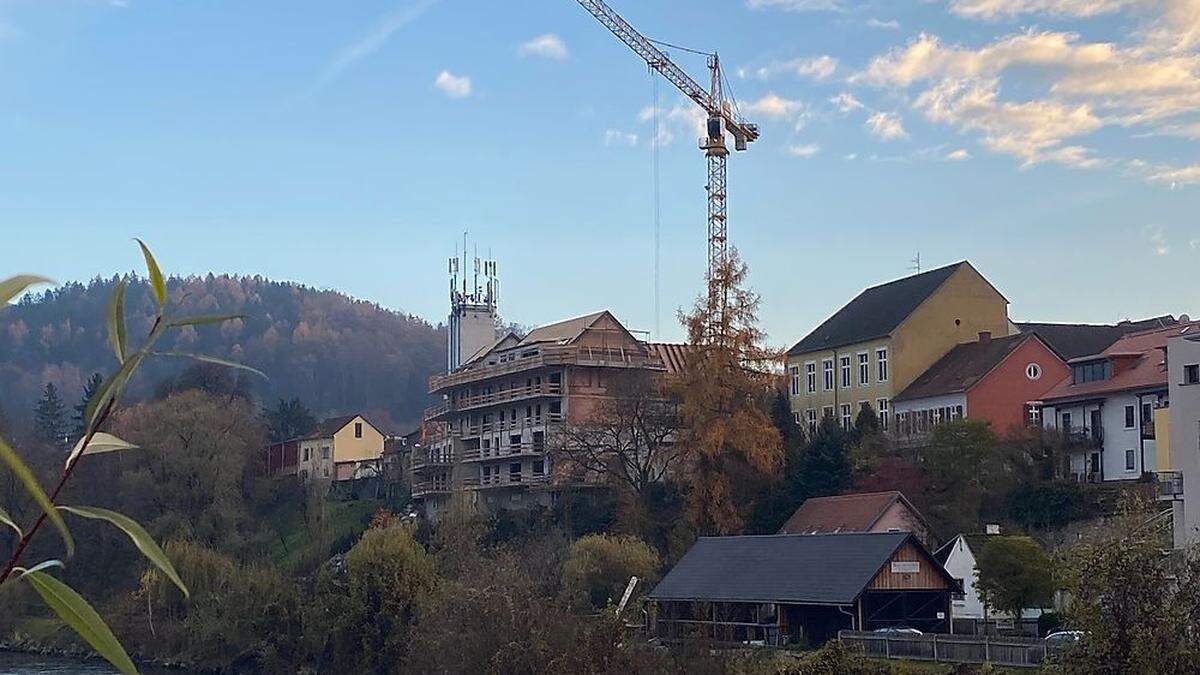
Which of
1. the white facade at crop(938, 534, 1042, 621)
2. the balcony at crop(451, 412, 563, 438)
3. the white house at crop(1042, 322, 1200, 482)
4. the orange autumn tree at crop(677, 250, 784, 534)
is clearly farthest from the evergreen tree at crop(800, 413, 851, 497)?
the balcony at crop(451, 412, 563, 438)

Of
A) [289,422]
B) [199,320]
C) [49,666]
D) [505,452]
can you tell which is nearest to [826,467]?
[505,452]

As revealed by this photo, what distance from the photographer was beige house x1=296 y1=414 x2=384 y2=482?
310 ft

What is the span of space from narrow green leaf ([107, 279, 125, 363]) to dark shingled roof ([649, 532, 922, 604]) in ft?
128

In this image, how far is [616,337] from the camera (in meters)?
78.0

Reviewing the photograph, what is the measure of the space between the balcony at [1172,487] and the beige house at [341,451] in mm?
58058

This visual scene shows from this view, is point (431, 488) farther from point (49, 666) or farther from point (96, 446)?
point (96, 446)

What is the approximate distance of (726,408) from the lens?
195ft

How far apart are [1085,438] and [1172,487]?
1490 cm

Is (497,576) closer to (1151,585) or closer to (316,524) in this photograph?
(1151,585)

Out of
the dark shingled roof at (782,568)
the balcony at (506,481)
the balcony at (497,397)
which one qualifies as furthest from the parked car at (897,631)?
the balcony at (497,397)

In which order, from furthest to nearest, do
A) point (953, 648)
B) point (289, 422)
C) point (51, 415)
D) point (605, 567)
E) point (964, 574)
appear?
1. point (51, 415)
2. point (289, 422)
3. point (605, 567)
4. point (964, 574)
5. point (953, 648)

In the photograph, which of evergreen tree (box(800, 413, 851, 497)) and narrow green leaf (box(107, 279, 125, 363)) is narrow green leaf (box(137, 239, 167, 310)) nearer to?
narrow green leaf (box(107, 279, 125, 363))

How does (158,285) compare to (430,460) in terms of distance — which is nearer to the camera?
(158,285)

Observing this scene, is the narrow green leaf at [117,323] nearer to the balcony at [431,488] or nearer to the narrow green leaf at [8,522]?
the narrow green leaf at [8,522]
